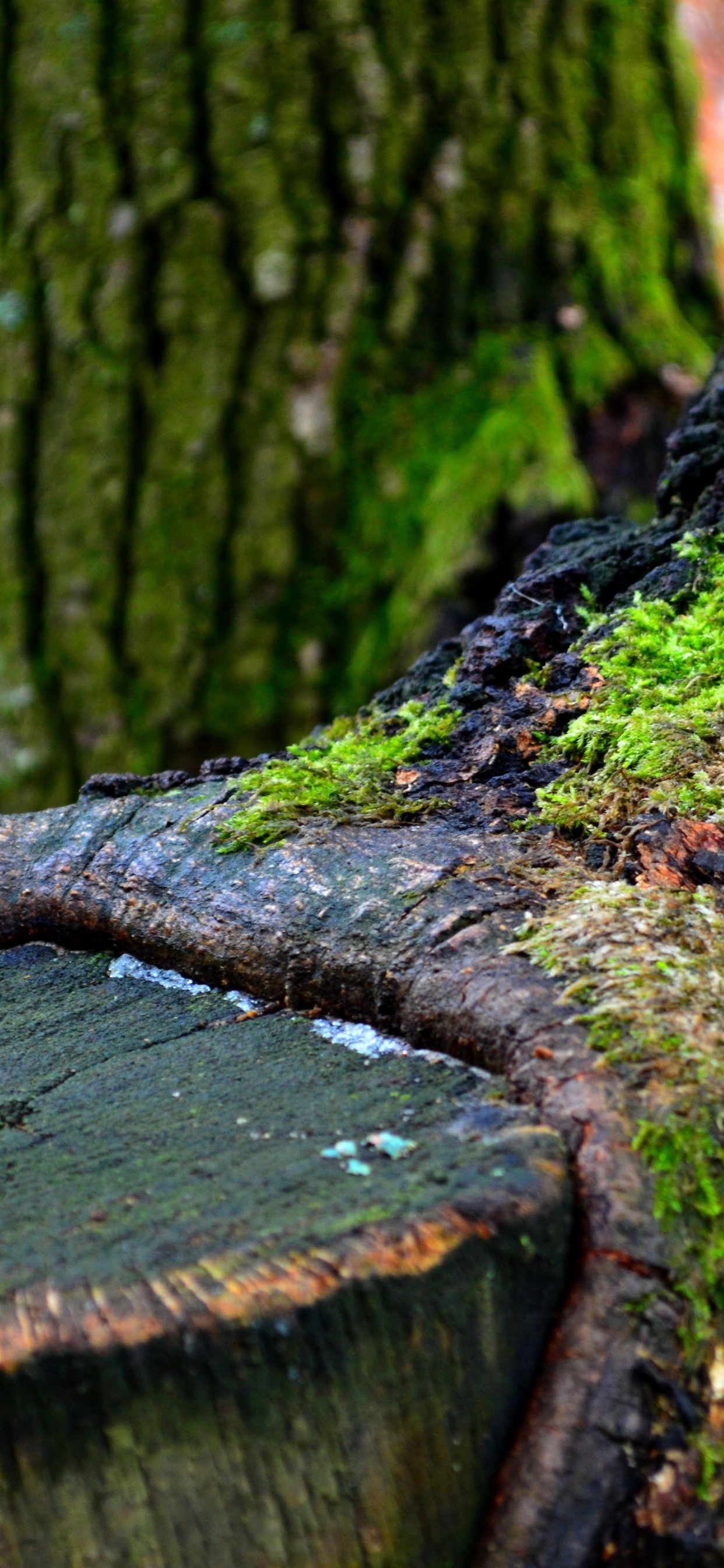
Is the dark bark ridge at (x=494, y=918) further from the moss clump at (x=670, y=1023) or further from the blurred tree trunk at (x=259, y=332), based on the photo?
the blurred tree trunk at (x=259, y=332)

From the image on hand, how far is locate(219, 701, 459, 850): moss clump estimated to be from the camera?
1643mm

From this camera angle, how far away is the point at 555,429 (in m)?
3.49

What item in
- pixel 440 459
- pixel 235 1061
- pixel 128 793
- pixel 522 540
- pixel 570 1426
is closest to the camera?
pixel 570 1426

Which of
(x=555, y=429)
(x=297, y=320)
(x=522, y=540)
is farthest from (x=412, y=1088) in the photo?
(x=297, y=320)

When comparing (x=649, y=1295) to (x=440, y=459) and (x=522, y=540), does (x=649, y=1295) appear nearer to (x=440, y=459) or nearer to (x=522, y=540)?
(x=522, y=540)

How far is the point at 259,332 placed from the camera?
369 cm

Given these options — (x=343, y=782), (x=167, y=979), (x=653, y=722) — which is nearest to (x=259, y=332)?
(x=343, y=782)

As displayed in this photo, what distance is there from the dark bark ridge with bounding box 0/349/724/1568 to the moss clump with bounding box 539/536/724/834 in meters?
0.06

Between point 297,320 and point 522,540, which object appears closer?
point 522,540

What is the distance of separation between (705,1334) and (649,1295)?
2.5 inches

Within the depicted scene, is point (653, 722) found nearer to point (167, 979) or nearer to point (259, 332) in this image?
point (167, 979)

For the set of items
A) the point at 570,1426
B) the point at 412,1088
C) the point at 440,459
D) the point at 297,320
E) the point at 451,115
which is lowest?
the point at 570,1426

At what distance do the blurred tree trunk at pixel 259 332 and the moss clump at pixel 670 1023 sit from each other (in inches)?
94.5

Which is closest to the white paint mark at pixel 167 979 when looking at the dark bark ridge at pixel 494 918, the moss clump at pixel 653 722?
the dark bark ridge at pixel 494 918
